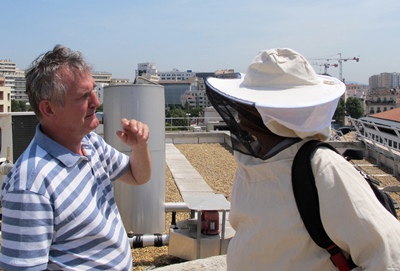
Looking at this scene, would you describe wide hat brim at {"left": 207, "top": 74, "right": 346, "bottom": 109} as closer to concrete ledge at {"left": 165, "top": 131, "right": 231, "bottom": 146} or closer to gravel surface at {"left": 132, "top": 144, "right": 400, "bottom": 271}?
gravel surface at {"left": 132, "top": 144, "right": 400, "bottom": 271}

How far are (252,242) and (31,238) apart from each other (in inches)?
36.9

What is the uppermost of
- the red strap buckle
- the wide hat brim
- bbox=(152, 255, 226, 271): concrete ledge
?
the wide hat brim

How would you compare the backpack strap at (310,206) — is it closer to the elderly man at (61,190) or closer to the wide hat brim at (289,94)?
the wide hat brim at (289,94)

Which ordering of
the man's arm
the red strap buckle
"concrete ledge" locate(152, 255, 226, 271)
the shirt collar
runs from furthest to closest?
"concrete ledge" locate(152, 255, 226, 271), the man's arm, the shirt collar, the red strap buckle

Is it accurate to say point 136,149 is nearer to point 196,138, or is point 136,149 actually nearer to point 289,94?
point 289,94

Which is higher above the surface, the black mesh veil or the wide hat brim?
the wide hat brim

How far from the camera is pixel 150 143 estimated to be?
16.4ft

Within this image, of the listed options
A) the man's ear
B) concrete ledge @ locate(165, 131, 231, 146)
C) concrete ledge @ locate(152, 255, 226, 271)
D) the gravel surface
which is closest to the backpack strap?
the man's ear

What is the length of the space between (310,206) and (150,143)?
3613 mm

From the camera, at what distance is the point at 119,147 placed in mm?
4984

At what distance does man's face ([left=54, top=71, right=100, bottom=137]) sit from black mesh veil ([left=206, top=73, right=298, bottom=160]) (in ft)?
1.98

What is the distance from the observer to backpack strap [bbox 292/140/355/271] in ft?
4.94

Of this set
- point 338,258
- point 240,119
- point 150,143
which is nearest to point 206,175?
point 150,143

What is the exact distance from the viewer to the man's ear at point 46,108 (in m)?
1.89
